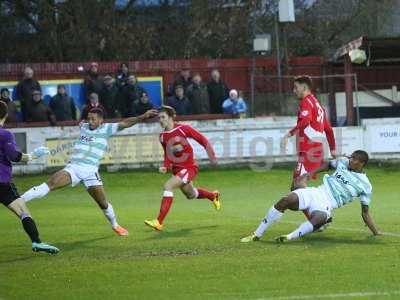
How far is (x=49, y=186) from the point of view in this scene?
13.4 m

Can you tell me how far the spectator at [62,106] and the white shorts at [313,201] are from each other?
1521 cm

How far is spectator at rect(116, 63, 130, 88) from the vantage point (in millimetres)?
26844

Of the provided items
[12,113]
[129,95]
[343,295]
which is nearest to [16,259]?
[343,295]

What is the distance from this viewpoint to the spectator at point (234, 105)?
90.3ft

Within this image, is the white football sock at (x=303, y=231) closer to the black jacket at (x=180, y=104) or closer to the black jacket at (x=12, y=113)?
the black jacket at (x=12, y=113)

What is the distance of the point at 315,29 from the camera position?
37375mm

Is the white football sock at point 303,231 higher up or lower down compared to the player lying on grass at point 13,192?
lower down

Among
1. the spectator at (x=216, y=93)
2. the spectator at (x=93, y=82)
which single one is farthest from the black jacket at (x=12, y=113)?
the spectator at (x=216, y=93)

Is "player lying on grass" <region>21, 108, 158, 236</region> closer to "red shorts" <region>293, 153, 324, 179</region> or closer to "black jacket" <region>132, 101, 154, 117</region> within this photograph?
"red shorts" <region>293, 153, 324, 179</region>

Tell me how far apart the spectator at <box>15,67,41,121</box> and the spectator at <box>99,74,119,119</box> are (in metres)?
1.84

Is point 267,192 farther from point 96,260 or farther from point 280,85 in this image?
point 96,260

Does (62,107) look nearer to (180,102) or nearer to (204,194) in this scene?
(180,102)

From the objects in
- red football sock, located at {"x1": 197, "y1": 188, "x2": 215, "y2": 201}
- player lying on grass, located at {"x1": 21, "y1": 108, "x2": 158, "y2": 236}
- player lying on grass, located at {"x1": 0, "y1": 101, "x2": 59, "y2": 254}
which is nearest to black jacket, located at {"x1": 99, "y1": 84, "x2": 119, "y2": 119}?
→ red football sock, located at {"x1": 197, "y1": 188, "x2": 215, "y2": 201}

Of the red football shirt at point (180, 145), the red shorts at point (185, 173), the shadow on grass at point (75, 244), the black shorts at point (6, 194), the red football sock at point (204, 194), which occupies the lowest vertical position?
the shadow on grass at point (75, 244)
